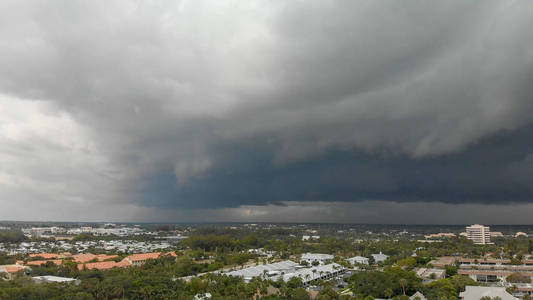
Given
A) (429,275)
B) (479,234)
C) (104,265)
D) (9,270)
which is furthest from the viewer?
(479,234)

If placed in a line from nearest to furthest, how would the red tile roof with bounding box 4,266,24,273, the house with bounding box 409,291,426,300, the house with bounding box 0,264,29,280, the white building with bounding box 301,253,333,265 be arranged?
the house with bounding box 409,291,426,300 < the house with bounding box 0,264,29,280 < the red tile roof with bounding box 4,266,24,273 < the white building with bounding box 301,253,333,265

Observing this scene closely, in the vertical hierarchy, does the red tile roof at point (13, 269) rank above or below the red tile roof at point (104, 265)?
above

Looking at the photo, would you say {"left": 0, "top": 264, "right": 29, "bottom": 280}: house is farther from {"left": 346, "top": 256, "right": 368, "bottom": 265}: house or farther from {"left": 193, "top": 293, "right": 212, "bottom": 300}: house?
{"left": 346, "top": 256, "right": 368, "bottom": 265}: house

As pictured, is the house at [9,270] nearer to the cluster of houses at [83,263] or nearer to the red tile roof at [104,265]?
the cluster of houses at [83,263]

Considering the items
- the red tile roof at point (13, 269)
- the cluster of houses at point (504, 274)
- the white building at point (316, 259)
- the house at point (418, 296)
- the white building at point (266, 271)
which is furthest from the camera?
the white building at point (316, 259)

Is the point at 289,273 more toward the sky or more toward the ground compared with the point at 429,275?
more toward the ground

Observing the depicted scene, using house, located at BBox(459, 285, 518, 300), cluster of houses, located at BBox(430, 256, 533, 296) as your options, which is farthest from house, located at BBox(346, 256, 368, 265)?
house, located at BBox(459, 285, 518, 300)

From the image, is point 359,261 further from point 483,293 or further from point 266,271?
point 483,293

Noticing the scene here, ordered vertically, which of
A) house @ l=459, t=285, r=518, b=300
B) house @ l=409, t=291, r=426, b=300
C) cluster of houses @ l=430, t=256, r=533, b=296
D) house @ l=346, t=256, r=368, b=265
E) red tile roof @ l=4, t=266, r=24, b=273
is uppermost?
house @ l=459, t=285, r=518, b=300

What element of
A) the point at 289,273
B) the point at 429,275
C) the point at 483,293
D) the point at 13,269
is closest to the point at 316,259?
the point at 289,273

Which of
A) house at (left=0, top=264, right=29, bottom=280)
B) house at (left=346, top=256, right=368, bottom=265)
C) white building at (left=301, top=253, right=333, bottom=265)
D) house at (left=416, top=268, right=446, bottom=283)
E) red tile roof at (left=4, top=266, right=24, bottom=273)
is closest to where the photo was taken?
house at (left=416, top=268, right=446, bottom=283)

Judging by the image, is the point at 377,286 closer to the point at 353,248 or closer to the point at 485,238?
Answer: the point at 353,248

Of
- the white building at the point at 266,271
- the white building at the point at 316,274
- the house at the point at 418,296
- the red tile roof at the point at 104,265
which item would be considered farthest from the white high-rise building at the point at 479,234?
the red tile roof at the point at 104,265
